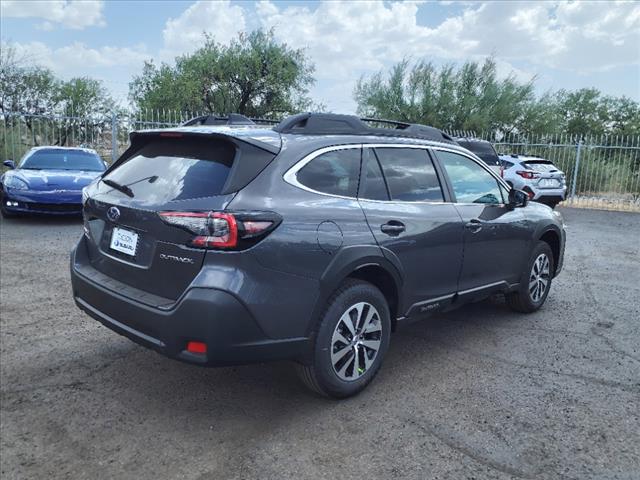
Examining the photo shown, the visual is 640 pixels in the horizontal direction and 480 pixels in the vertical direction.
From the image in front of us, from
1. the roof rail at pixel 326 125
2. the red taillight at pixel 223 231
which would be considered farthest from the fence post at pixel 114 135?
the red taillight at pixel 223 231

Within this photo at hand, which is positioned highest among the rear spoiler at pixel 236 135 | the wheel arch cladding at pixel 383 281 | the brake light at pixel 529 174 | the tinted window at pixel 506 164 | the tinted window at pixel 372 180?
the tinted window at pixel 506 164

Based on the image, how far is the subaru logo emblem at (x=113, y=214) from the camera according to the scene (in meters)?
3.09

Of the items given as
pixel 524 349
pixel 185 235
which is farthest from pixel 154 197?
pixel 524 349

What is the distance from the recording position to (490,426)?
3.04m

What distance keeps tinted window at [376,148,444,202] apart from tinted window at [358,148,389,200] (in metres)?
0.06

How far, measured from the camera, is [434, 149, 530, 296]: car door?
4137mm

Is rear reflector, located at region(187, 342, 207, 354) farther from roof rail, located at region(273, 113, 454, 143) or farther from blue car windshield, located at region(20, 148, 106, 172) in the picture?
blue car windshield, located at region(20, 148, 106, 172)

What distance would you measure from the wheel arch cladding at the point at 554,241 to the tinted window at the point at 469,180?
0.94 metres

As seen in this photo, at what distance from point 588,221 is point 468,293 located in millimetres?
10894

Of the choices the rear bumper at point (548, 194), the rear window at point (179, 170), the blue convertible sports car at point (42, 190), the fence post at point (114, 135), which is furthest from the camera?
the rear bumper at point (548, 194)

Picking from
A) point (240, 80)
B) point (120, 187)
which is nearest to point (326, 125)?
point (120, 187)

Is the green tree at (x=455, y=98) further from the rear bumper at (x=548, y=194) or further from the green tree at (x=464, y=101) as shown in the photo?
the rear bumper at (x=548, y=194)

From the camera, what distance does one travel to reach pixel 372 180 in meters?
3.49

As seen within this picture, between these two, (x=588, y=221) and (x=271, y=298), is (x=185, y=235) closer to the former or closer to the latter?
(x=271, y=298)
